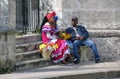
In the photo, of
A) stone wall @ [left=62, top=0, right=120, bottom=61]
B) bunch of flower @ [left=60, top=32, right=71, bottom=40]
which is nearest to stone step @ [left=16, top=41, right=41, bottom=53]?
bunch of flower @ [left=60, top=32, right=71, bottom=40]

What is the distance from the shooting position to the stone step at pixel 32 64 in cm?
1100

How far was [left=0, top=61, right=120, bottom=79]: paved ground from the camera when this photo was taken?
33.0ft

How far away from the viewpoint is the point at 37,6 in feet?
46.0

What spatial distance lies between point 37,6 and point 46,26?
1.93m

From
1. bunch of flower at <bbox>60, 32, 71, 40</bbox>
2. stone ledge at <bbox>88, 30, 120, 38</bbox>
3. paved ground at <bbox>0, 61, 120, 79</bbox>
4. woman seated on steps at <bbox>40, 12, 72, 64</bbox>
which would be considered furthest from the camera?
stone ledge at <bbox>88, 30, 120, 38</bbox>

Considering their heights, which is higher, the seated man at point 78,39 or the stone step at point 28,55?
the seated man at point 78,39

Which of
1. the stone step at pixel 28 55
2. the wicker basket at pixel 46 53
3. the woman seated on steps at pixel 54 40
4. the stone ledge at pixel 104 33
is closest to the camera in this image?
the stone step at pixel 28 55

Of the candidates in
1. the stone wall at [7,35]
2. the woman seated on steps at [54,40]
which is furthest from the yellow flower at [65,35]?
the stone wall at [7,35]

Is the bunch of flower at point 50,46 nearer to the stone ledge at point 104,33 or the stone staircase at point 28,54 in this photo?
the stone staircase at point 28,54

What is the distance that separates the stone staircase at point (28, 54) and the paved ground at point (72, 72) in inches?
10.0

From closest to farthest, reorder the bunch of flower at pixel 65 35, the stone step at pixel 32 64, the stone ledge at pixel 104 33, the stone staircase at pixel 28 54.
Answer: the stone step at pixel 32 64 < the stone staircase at pixel 28 54 < the bunch of flower at pixel 65 35 < the stone ledge at pixel 104 33

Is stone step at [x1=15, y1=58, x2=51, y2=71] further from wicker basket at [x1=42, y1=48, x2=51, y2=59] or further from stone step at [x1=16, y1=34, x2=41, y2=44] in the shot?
stone step at [x1=16, y1=34, x2=41, y2=44]

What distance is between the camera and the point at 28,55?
11.7 meters

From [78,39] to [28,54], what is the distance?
5.32 ft
